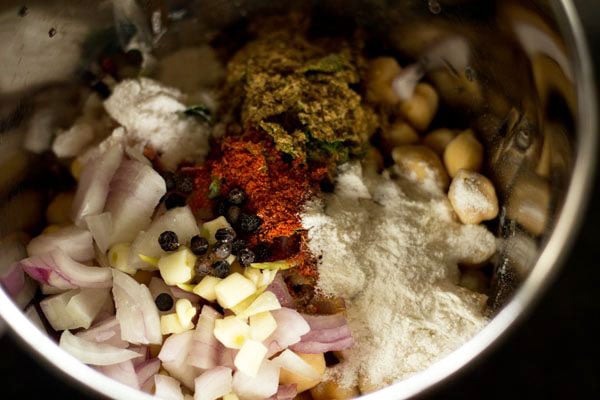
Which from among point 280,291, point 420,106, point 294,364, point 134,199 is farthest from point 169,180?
point 420,106

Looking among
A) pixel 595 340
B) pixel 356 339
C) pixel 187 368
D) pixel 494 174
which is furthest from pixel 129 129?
pixel 595 340

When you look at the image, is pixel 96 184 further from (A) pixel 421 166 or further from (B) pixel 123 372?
(A) pixel 421 166

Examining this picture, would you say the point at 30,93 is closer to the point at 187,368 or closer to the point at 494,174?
the point at 187,368

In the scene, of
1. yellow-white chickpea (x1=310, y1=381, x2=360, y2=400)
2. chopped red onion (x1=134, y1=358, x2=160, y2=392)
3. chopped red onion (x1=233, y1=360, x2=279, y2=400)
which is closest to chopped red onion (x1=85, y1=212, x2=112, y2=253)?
chopped red onion (x1=134, y1=358, x2=160, y2=392)

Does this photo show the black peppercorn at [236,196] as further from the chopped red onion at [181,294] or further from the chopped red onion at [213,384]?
the chopped red onion at [213,384]

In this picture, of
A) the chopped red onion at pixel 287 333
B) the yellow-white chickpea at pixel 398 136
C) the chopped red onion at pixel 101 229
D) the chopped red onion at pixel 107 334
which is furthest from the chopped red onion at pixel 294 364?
the yellow-white chickpea at pixel 398 136
